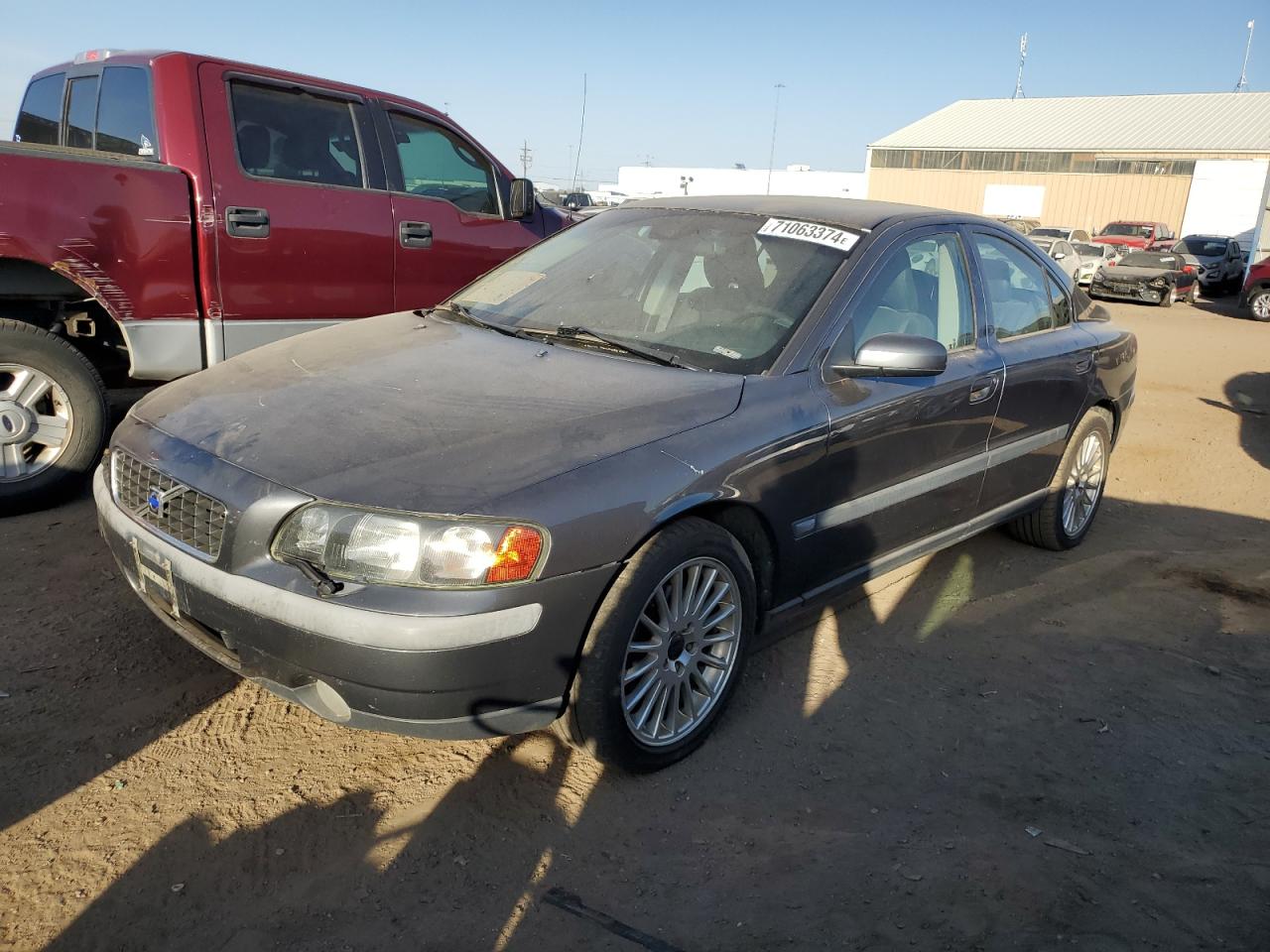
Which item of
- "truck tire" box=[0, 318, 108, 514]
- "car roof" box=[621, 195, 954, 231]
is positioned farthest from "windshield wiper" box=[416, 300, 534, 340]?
"truck tire" box=[0, 318, 108, 514]

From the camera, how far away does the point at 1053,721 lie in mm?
3459

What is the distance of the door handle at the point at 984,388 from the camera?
3913 millimetres

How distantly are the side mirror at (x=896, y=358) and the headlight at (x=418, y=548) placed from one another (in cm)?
141

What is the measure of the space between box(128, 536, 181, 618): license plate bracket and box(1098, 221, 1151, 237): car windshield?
105 ft

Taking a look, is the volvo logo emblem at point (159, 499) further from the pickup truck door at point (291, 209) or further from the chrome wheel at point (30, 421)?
the pickup truck door at point (291, 209)

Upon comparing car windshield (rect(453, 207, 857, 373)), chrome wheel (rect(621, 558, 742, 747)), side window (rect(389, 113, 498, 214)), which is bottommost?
chrome wheel (rect(621, 558, 742, 747))

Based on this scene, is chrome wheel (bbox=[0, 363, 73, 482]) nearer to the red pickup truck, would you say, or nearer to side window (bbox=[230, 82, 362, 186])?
the red pickup truck

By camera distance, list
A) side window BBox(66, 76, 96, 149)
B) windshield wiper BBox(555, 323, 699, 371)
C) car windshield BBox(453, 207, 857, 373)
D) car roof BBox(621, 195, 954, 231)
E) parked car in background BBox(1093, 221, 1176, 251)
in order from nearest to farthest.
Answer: windshield wiper BBox(555, 323, 699, 371), car windshield BBox(453, 207, 857, 373), car roof BBox(621, 195, 954, 231), side window BBox(66, 76, 96, 149), parked car in background BBox(1093, 221, 1176, 251)

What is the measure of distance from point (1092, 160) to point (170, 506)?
158ft

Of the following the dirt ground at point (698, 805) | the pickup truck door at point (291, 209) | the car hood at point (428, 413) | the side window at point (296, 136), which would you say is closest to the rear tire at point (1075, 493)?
the dirt ground at point (698, 805)

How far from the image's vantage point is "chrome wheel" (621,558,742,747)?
9.30 ft

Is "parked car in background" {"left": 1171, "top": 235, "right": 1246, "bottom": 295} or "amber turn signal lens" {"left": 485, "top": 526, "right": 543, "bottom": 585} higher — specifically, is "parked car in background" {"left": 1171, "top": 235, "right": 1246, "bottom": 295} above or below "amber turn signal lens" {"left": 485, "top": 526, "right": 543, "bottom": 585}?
above

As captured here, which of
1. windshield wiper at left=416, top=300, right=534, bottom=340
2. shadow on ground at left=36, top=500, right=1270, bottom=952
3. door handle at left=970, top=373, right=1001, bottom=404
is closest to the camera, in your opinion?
shadow on ground at left=36, top=500, right=1270, bottom=952

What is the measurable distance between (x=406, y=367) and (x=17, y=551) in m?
2.20
